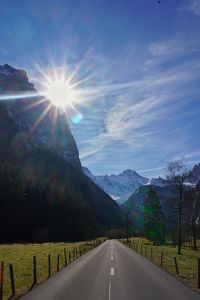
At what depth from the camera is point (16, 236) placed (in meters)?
98.2

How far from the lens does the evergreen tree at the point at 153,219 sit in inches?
3967

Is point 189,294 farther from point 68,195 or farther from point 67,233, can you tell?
point 68,195

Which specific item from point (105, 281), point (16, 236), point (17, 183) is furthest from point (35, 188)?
point (105, 281)

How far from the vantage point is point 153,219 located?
102 meters

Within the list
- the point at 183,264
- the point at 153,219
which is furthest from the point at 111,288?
the point at 153,219

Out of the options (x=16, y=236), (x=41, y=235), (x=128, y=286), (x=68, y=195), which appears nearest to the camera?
(x=128, y=286)

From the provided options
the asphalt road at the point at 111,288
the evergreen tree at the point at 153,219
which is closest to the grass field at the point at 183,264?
the asphalt road at the point at 111,288

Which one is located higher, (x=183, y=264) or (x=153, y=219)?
(x=153, y=219)

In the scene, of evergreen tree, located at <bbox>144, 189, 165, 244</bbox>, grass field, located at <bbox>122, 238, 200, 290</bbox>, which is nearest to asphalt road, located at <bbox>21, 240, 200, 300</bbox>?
grass field, located at <bbox>122, 238, 200, 290</bbox>

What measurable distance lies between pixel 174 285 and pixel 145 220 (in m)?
85.5

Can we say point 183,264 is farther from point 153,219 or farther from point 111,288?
point 153,219

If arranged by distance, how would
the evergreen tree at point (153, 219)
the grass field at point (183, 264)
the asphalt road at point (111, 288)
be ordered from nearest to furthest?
the asphalt road at point (111, 288) < the grass field at point (183, 264) < the evergreen tree at point (153, 219)

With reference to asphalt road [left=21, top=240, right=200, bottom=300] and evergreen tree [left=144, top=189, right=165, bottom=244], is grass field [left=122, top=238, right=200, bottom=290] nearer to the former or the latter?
asphalt road [left=21, top=240, right=200, bottom=300]

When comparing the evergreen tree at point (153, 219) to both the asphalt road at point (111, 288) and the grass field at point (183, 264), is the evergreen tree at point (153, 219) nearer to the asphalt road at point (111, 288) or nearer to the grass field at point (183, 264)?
the grass field at point (183, 264)
